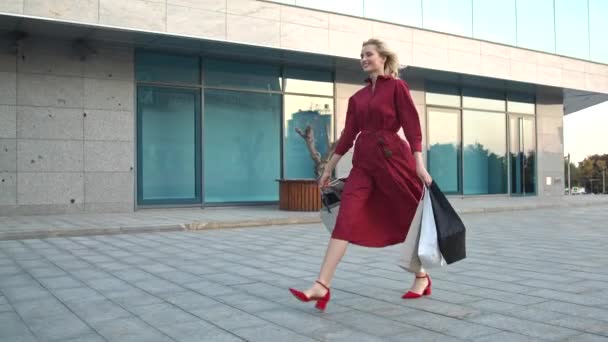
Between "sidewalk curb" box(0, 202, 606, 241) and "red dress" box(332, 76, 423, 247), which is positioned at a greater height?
"red dress" box(332, 76, 423, 247)

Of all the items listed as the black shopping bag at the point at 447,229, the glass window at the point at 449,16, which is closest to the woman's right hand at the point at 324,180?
the black shopping bag at the point at 447,229

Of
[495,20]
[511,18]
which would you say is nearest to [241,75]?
[495,20]

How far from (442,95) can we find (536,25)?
3.83 metres

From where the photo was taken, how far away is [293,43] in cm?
1421

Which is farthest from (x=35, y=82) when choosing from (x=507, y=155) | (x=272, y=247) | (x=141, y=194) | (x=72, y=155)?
(x=507, y=155)

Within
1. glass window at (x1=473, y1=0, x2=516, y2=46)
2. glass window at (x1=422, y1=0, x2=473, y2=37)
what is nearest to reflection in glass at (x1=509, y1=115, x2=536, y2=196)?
glass window at (x1=473, y1=0, x2=516, y2=46)

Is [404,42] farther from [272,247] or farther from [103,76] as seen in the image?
[272,247]

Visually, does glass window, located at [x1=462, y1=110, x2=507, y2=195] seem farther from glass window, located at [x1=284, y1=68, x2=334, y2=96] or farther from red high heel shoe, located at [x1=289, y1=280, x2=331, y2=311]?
red high heel shoe, located at [x1=289, y1=280, x2=331, y2=311]

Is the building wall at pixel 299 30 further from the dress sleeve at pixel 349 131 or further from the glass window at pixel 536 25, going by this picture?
the dress sleeve at pixel 349 131

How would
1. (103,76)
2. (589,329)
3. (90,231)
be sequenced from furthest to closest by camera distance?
(103,76) < (90,231) < (589,329)

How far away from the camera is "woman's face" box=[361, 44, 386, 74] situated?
4277mm

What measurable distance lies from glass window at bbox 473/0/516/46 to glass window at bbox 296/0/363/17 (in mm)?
4446

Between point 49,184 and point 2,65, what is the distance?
8.34ft

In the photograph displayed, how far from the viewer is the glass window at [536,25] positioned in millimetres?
19359
